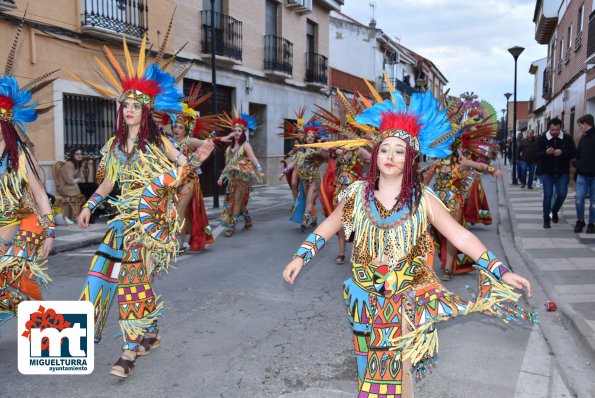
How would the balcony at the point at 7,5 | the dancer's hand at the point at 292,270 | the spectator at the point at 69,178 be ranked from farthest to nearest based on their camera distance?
the spectator at the point at 69,178 < the balcony at the point at 7,5 < the dancer's hand at the point at 292,270

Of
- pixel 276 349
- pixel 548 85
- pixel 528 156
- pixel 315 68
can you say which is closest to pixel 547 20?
pixel 548 85

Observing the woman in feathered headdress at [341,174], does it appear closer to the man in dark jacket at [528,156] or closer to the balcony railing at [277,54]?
the man in dark jacket at [528,156]

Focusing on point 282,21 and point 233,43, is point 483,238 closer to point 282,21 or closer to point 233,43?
point 233,43

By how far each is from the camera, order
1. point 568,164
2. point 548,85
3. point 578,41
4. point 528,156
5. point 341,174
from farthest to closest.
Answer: point 548,85, point 578,41, point 528,156, point 568,164, point 341,174

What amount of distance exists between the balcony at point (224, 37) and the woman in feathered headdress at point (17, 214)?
12761 millimetres

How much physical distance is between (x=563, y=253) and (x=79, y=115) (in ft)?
33.3

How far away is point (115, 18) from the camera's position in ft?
42.0

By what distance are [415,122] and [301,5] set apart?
19.6 meters

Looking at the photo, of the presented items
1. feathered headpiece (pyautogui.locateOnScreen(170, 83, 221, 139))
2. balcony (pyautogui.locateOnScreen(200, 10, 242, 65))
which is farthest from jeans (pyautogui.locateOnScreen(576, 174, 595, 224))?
balcony (pyautogui.locateOnScreen(200, 10, 242, 65))

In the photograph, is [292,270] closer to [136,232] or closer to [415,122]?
[415,122]

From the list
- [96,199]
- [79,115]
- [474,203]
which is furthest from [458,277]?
[79,115]

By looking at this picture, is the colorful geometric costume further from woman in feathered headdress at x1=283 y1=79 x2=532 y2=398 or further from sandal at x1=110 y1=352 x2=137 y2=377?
woman in feathered headdress at x1=283 y1=79 x2=532 y2=398

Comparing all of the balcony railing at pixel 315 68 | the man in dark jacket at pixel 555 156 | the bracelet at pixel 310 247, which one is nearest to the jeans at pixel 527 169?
the man in dark jacket at pixel 555 156

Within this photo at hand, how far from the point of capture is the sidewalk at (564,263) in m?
4.81
